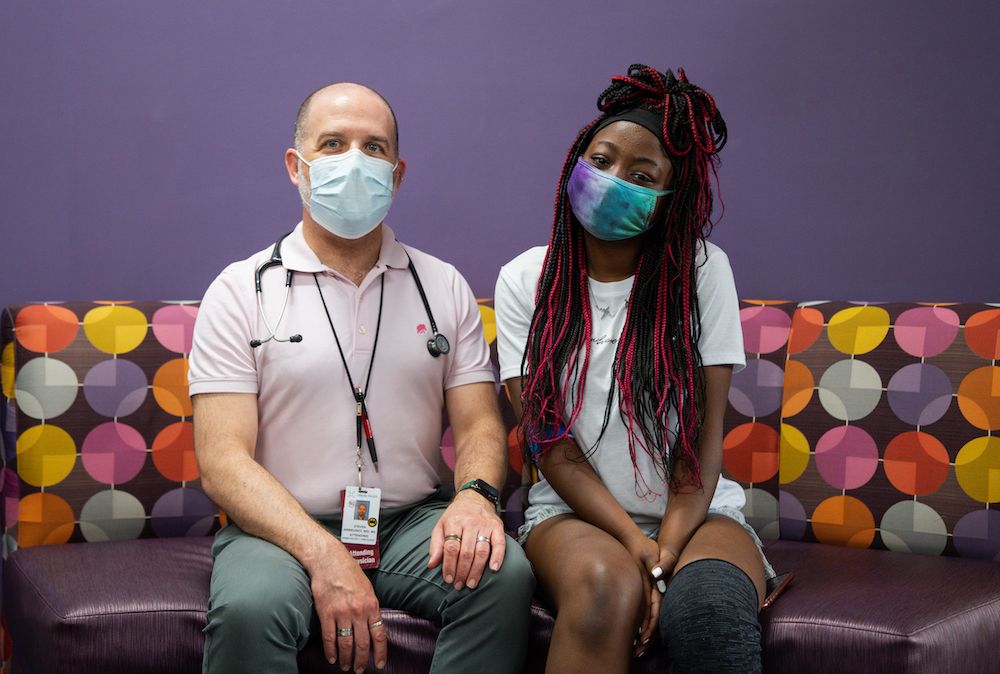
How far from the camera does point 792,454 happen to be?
257cm

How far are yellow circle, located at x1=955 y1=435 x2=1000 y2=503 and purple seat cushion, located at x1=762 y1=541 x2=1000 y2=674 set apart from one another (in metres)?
0.27

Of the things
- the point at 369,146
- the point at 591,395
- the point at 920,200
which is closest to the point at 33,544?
the point at 369,146

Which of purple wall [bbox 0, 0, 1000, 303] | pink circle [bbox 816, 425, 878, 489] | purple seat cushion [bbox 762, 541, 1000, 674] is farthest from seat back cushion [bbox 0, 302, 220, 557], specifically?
pink circle [bbox 816, 425, 878, 489]

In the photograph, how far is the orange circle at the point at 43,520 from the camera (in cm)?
244

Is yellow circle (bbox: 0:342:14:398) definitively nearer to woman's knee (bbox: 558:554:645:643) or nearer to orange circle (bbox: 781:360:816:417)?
woman's knee (bbox: 558:554:645:643)

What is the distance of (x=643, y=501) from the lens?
2145mm

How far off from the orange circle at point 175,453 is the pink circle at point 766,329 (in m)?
1.52

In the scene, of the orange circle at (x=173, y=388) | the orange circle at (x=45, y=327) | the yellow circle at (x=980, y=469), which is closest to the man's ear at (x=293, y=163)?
the orange circle at (x=173, y=388)

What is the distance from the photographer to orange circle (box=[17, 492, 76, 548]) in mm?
2439

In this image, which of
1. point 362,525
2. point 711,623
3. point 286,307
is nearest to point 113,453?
point 286,307

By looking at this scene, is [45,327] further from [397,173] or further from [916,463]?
[916,463]

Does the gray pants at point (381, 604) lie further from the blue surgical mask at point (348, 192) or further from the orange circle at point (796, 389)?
the orange circle at point (796, 389)

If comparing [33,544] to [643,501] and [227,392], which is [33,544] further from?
[643,501]

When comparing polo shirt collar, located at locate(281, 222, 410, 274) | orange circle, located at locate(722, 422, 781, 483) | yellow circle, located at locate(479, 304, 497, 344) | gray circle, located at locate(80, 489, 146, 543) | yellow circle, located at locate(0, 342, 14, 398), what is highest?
polo shirt collar, located at locate(281, 222, 410, 274)
